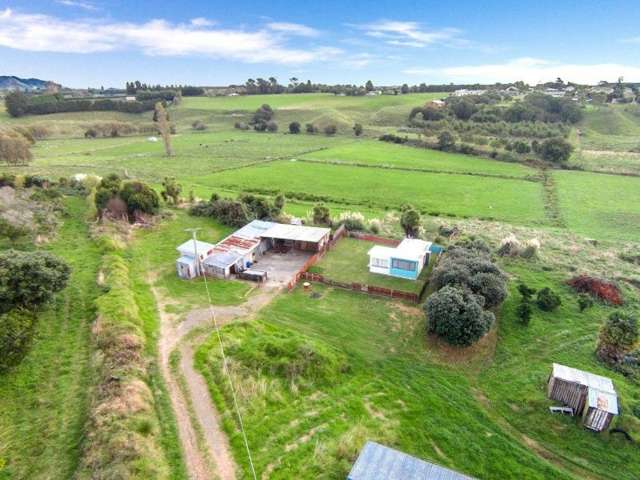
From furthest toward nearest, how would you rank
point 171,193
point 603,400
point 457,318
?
1. point 171,193
2. point 457,318
3. point 603,400

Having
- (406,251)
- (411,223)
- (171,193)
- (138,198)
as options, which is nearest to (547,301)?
(406,251)

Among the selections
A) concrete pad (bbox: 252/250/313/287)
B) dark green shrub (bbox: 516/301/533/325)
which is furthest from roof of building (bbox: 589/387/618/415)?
concrete pad (bbox: 252/250/313/287)

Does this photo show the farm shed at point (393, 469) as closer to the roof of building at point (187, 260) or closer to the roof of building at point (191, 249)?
the roof of building at point (187, 260)

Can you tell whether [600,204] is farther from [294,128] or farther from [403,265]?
[294,128]

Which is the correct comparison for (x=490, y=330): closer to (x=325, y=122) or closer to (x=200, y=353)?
(x=200, y=353)

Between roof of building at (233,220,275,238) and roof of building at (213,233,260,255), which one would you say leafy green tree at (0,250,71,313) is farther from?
roof of building at (233,220,275,238)

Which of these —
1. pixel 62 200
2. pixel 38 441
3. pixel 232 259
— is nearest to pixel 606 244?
pixel 232 259

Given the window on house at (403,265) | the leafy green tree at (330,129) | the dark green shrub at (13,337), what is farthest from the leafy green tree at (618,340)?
the leafy green tree at (330,129)
